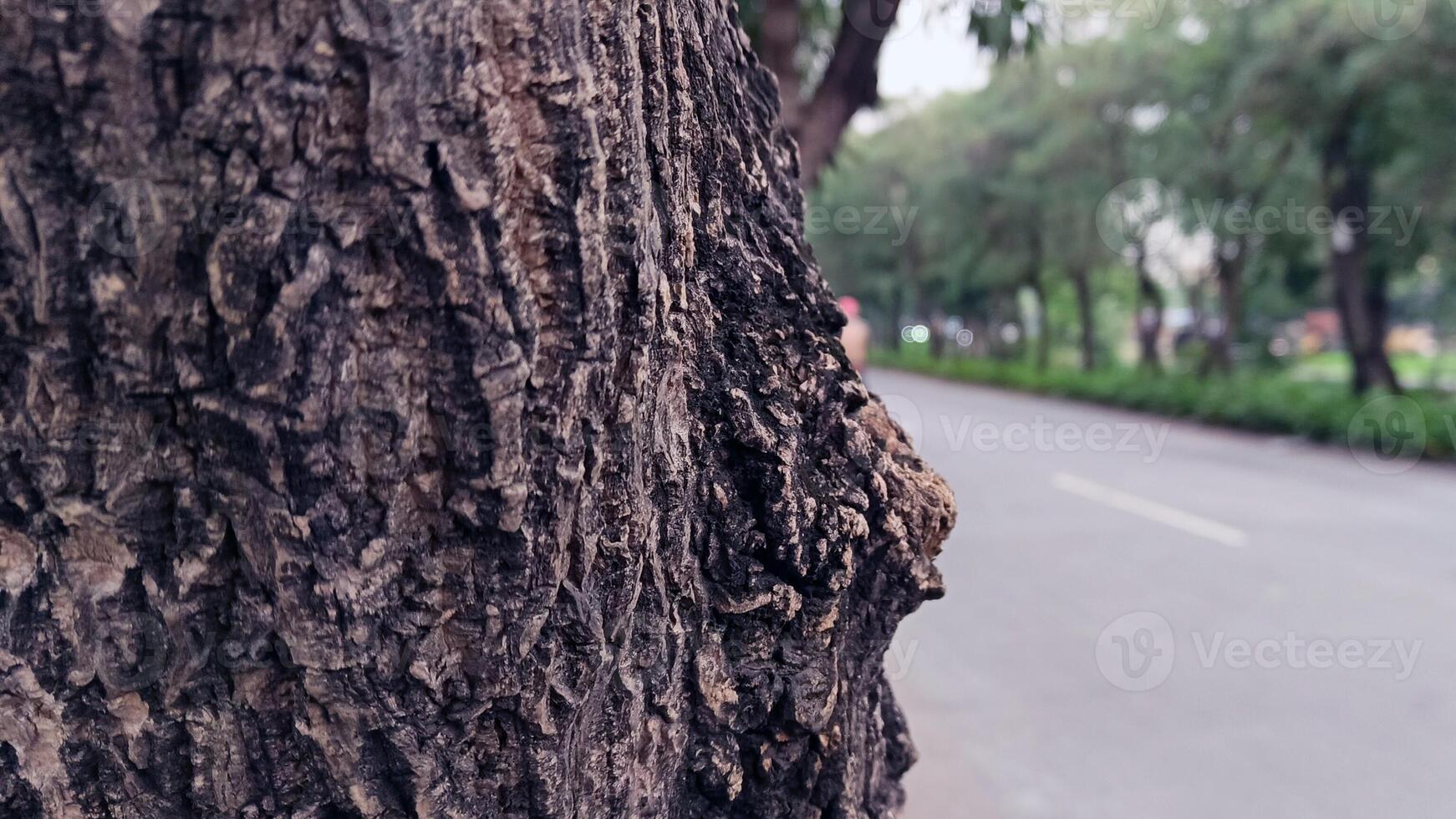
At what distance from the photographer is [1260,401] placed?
47.8 ft

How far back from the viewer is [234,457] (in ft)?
3.33

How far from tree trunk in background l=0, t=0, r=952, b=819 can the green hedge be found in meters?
13.1

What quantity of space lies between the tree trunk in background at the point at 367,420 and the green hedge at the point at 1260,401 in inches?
515

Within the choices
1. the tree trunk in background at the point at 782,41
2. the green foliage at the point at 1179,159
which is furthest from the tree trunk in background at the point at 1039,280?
the tree trunk in background at the point at 782,41

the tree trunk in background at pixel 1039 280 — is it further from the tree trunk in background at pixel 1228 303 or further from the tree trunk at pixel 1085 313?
the tree trunk in background at pixel 1228 303

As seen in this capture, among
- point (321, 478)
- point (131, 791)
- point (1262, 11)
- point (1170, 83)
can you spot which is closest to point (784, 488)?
point (321, 478)

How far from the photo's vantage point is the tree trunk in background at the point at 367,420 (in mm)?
941

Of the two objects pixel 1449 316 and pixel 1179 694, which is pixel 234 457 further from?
pixel 1449 316

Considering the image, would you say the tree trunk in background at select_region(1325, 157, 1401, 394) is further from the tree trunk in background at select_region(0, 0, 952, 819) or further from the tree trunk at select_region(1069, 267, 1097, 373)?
the tree trunk in background at select_region(0, 0, 952, 819)

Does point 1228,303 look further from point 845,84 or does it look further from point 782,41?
point 782,41

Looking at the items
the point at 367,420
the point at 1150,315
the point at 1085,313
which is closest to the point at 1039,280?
the point at 1085,313

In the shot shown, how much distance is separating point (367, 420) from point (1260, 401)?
52.4 ft

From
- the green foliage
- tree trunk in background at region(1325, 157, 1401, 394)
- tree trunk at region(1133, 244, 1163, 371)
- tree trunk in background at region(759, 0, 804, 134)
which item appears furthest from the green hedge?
tree trunk in background at region(759, 0, 804, 134)

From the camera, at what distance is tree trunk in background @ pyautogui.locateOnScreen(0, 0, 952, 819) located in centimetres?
94
